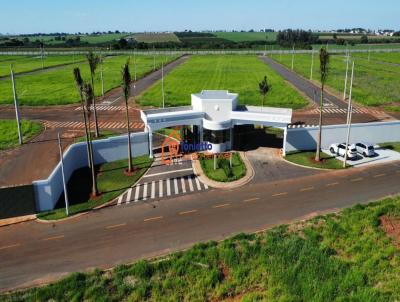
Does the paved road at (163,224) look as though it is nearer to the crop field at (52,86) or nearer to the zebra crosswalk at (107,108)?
the zebra crosswalk at (107,108)

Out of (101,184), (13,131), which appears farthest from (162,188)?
(13,131)

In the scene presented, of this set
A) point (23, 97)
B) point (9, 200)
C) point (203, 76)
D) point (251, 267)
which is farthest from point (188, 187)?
point (203, 76)

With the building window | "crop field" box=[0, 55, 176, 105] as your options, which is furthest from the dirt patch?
"crop field" box=[0, 55, 176, 105]

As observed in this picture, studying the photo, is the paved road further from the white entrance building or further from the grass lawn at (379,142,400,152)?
the grass lawn at (379,142,400,152)

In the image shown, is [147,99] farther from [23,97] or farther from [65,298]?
[65,298]

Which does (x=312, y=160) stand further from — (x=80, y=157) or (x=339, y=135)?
(x=80, y=157)
